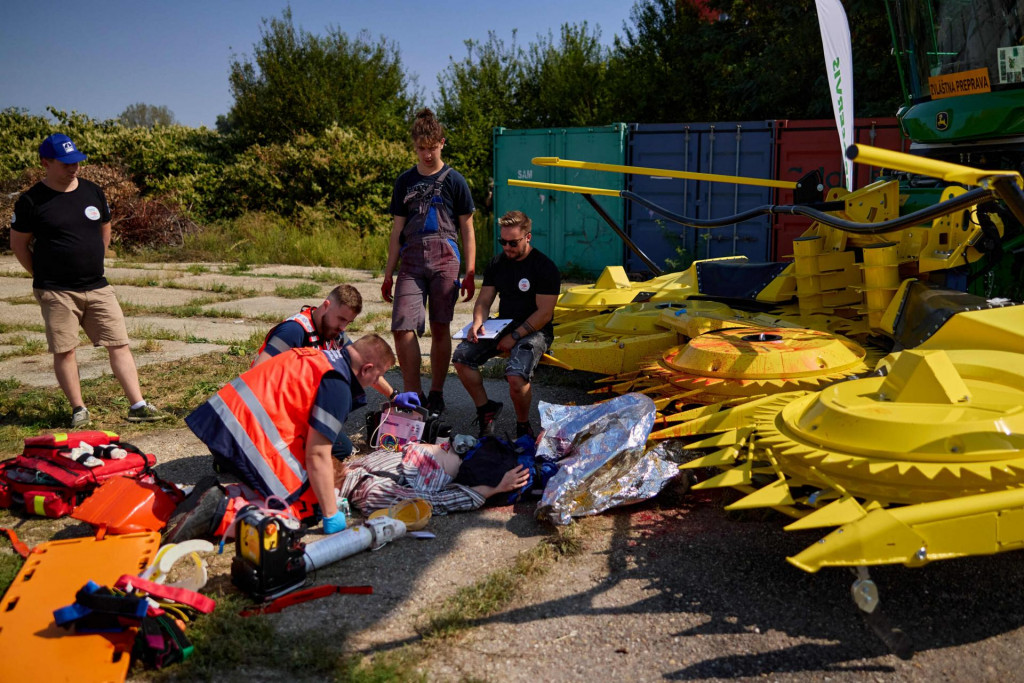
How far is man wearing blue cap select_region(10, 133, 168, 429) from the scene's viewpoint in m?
5.34

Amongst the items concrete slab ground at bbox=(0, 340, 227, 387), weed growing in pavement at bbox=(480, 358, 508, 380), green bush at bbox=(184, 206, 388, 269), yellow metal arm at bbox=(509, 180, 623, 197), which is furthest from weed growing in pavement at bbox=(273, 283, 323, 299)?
yellow metal arm at bbox=(509, 180, 623, 197)

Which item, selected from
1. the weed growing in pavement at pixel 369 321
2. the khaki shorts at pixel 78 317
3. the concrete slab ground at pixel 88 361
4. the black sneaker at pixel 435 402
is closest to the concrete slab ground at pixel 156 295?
the weed growing in pavement at pixel 369 321

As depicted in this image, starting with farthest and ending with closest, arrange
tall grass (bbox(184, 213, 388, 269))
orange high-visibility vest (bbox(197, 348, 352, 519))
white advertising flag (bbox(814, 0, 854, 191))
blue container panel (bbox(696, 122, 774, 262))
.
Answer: tall grass (bbox(184, 213, 388, 269))
blue container panel (bbox(696, 122, 774, 262))
white advertising flag (bbox(814, 0, 854, 191))
orange high-visibility vest (bbox(197, 348, 352, 519))

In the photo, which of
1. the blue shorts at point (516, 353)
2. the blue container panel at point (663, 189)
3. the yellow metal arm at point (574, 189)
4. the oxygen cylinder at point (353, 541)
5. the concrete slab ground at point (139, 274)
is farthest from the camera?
the concrete slab ground at point (139, 274)

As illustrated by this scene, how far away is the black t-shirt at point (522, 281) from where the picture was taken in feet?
16.9

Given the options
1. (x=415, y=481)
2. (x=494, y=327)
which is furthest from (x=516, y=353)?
(x=415, y=481)

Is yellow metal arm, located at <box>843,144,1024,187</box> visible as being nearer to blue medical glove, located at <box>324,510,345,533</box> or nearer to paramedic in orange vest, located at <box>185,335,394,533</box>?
paramedic in orange vest, located at <box>185,335,394,533</box>

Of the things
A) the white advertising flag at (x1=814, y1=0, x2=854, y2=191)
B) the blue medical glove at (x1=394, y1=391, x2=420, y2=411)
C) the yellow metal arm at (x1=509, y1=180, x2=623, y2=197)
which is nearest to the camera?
the blue medical glove at (x1=394, y1=391, x2=420, y2=411)

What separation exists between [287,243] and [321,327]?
42.9 ft

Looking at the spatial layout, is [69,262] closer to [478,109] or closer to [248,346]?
[248,346]

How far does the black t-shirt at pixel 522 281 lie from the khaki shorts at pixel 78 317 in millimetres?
2498

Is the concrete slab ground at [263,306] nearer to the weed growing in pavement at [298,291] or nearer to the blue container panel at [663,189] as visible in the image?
the weed growing in pavement at [298,291]

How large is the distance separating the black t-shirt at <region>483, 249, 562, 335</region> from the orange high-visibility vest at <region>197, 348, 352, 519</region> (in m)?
1.72

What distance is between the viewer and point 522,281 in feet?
17.0
